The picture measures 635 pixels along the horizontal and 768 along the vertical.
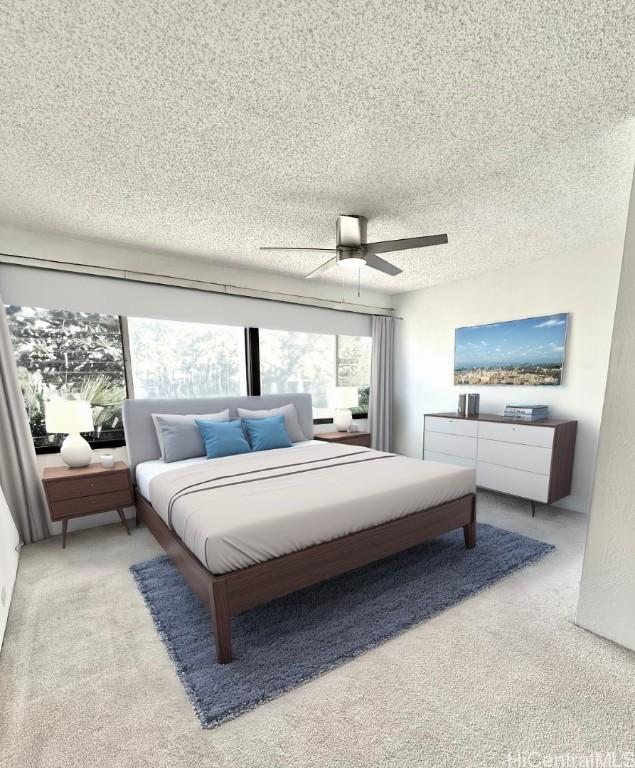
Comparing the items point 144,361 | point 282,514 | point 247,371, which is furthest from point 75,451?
point 282,514

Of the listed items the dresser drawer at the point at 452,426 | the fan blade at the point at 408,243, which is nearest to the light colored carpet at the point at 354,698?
the dresser drawer at the point at 452,426

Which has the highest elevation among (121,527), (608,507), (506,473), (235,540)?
(608,507)

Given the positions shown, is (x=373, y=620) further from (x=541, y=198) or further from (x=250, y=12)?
(x=541, y=198)

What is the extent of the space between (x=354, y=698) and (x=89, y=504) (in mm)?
2521

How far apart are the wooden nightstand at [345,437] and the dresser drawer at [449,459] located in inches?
30.2

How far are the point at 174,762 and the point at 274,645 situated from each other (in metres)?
0.62

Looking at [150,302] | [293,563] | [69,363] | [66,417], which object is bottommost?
[293,563]

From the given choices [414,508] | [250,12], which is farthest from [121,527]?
[250,12]

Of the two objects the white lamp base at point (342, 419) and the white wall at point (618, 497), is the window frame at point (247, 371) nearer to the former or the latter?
the white lamp base at point (342, 419)

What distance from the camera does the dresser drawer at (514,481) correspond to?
326cm

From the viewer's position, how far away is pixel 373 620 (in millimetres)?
1946

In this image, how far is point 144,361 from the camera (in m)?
3.59

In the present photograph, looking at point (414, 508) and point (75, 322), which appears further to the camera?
point (75, 322)

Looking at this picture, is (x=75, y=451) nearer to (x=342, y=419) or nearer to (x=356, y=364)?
(x=342, y=419)
